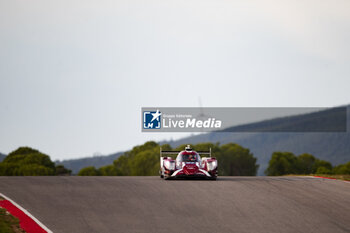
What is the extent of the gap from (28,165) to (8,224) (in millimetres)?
91353

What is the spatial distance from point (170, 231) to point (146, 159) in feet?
370

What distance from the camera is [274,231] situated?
14922mm

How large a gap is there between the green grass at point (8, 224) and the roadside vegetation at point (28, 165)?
87196 mm

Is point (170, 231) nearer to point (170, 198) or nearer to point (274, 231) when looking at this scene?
point (274, 231)

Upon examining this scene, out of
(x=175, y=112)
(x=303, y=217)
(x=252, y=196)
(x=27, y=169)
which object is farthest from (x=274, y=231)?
(x=27, y=169)

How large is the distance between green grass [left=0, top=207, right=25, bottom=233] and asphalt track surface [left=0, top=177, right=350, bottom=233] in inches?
32.6

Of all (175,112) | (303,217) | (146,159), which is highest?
(175,112)

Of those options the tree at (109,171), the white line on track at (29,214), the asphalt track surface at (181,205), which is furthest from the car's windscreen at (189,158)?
the tree at (109,171)

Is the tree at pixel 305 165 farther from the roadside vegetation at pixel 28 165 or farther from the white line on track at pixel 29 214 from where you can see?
the white line on track at pixel 29 214

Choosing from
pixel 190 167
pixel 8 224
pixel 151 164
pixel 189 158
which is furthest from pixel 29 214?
pixel 151 164

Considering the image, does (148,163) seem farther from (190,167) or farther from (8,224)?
(8,224)

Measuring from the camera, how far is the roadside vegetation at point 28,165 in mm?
101500

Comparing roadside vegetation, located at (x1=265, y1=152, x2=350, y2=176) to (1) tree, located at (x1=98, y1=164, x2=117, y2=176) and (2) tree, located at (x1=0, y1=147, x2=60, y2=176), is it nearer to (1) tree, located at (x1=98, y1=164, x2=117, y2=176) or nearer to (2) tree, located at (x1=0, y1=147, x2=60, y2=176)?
(1) tree, located at (x1=98, y1=164, x2=117, y2=176)

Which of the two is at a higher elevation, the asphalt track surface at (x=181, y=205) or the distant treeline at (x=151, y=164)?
the asphalt track surface at (x=181, y=205)
